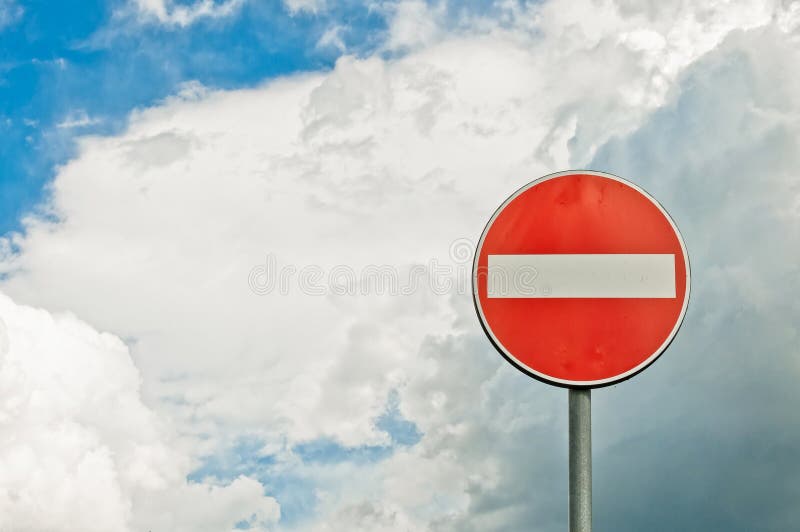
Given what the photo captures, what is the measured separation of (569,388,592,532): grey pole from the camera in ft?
10.1

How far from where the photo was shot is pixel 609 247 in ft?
11.2

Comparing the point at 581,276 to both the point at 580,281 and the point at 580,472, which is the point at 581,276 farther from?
the point at 580,472

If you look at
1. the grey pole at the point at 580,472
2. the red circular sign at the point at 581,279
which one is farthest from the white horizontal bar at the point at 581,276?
the grey pole at the point at 580,472

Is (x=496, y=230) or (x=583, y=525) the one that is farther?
(x=496, y=230)

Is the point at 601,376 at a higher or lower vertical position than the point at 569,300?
lower

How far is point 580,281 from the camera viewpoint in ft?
11.1

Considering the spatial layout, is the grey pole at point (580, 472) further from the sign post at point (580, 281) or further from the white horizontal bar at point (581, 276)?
the white horizontal bar at point (581, 276)

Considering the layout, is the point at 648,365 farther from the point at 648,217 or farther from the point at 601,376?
the point at 648,217

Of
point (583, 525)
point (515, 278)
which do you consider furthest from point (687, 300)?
point (583, 525)

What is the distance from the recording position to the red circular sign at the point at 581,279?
3.29 metres

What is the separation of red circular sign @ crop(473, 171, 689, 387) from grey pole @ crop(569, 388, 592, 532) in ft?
0.54

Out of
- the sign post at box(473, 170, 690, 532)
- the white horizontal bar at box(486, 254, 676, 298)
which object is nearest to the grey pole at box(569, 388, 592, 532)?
the sign post at box(473, 170, 690, 532)

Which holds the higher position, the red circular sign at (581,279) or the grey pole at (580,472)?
the red circular sign at (581,279)

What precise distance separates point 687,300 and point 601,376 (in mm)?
477
